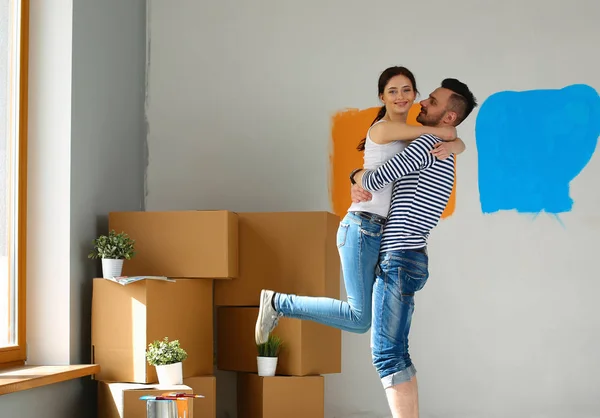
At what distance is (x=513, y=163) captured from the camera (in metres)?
3.48

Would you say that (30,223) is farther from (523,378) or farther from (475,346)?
(523,378)

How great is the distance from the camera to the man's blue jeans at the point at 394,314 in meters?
2.56

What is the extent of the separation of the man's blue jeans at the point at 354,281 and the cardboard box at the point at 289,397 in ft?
1.26

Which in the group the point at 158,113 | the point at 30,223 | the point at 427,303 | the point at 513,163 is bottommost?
the point at 427,303

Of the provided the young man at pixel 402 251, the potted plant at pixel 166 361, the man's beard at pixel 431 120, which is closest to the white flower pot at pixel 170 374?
the potted plant at pixel 166 361

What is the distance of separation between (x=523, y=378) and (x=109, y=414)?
5.92 ft

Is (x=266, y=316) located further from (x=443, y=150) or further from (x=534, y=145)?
(x=534, y=145)

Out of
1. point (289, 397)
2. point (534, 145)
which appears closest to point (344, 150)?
point (534, 145)

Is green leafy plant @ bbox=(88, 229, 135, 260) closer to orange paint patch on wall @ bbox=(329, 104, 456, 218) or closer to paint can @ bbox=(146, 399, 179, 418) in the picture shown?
paint can @ bbox=(146, 399, 179, 418)

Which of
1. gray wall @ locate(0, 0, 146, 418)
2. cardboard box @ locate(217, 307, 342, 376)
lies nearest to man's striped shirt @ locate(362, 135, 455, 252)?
cardboard box @ locate(217, 307, 342, 376)

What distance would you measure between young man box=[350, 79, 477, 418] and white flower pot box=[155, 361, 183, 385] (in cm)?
69

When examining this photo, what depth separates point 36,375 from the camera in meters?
2.49

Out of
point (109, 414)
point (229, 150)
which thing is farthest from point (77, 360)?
point (229, 150)

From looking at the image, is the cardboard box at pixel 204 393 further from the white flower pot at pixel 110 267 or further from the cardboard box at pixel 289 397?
the white flower pot at pixel 110 267
